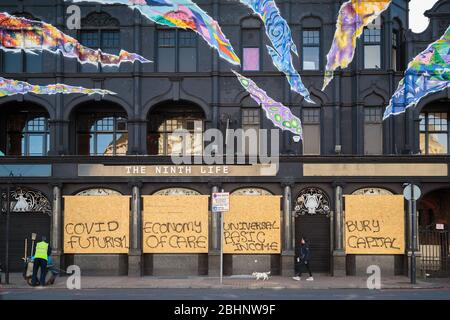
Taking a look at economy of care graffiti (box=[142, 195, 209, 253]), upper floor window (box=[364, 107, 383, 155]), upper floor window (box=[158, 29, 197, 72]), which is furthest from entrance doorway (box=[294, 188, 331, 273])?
upper floor window (box=[158, 29, 197, 72])

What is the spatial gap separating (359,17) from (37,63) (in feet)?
51.1

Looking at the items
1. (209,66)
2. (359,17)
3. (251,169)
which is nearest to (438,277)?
(251,169)

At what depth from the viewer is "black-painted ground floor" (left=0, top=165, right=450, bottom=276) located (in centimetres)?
2755

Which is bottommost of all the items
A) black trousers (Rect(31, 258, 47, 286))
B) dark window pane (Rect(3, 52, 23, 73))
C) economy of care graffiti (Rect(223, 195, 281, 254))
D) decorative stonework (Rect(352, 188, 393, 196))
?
black trousers (Rect(31, 258, 47, 286))

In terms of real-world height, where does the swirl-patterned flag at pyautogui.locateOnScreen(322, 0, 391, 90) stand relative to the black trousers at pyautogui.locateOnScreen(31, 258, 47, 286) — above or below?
above

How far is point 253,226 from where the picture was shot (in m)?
27.8

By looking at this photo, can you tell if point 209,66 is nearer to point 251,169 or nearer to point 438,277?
point 251,169

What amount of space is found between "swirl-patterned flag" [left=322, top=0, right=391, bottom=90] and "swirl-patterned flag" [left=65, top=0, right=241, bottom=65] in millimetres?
4496

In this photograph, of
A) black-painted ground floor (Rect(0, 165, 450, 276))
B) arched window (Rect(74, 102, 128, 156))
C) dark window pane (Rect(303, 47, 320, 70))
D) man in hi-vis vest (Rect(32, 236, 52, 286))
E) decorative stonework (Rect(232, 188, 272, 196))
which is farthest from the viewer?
arched window (Rect(74, 102, 128, 156))

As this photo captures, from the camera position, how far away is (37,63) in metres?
29.1

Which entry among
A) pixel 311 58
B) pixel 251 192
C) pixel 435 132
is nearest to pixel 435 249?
pixel 435 132

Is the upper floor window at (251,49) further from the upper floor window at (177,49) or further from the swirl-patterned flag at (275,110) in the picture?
the upper floor window at (177,49)

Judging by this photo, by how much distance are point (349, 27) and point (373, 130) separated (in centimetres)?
503

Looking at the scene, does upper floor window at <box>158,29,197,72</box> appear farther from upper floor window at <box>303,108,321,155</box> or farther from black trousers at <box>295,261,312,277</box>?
black trousers at <box>295,261,312,277</box>
